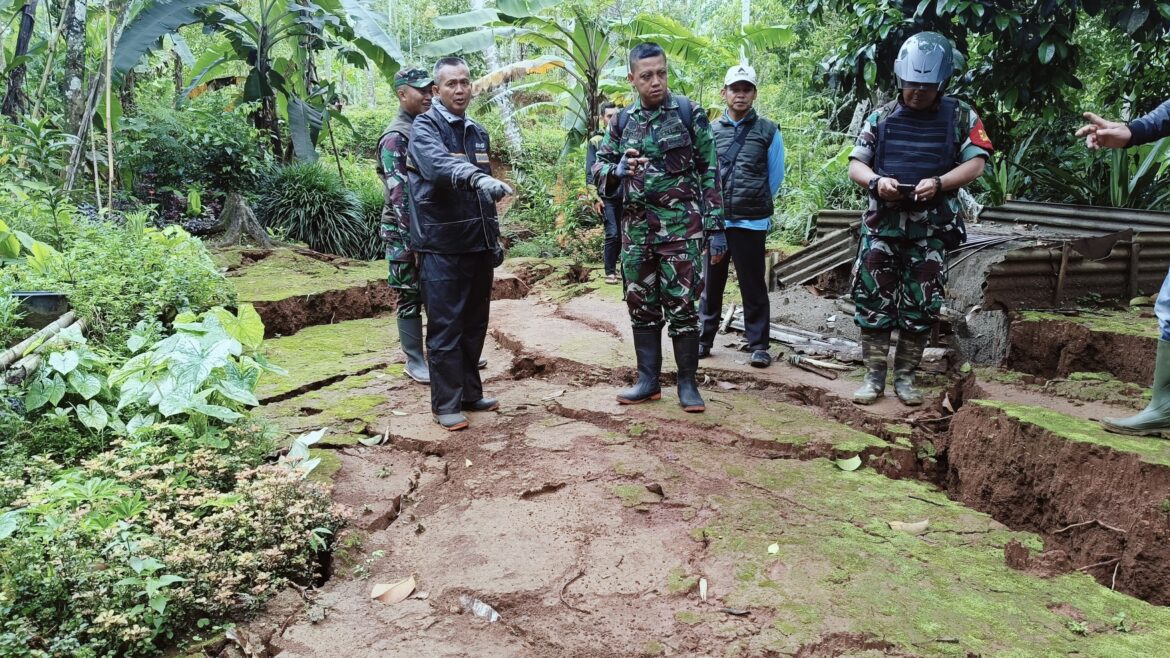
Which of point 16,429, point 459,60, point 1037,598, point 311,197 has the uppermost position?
point 459,60

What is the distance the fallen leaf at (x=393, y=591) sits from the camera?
2.53 meters

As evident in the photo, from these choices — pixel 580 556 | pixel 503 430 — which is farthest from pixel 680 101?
pixel 580 556

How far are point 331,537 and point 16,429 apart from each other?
159 cm

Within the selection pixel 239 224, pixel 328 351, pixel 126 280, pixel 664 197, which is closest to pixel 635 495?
pixel 664 197

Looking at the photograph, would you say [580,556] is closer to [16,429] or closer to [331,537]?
[331,537]

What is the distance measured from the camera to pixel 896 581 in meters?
2.54

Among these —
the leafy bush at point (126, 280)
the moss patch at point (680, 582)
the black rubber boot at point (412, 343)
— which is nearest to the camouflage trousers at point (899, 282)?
the moss patch at point (680, 582)

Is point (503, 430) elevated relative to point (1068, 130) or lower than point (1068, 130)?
lower

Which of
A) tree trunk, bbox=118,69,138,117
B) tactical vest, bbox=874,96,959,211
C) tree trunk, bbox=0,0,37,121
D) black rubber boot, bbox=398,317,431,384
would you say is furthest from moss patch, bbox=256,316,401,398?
tree trunk, bbox=118,69,138,117

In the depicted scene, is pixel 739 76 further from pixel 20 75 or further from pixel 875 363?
pixel 20 75

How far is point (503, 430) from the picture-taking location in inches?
161

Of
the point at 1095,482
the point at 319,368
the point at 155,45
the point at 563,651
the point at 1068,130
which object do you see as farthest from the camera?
the point at 155,45

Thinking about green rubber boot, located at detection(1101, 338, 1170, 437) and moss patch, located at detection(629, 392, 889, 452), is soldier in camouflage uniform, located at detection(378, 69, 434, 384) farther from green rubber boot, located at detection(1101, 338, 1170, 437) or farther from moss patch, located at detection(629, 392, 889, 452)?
green rubber boot, located at detection(1101, 338, 1170, 437)

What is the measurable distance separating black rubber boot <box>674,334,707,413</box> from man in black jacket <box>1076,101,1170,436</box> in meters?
1.89
